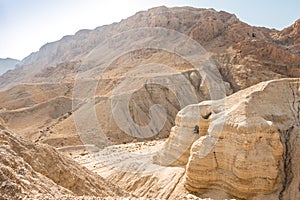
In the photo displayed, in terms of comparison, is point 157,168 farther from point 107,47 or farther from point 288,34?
point 107,47

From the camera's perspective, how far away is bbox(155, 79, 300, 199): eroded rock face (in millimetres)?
9508

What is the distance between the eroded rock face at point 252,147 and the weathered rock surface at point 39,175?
3120mm

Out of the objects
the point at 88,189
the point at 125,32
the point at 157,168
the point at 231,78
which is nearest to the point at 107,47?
the point at 125,32

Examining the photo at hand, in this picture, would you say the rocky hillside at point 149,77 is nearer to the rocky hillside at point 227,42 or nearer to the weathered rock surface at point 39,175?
the rocky hillside at point 227,42

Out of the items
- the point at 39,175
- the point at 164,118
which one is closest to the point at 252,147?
the point at 39,175

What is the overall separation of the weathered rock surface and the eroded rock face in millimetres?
3120

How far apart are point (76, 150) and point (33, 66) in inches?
3274

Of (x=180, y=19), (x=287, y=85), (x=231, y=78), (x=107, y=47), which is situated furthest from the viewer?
(x=107, y=47)

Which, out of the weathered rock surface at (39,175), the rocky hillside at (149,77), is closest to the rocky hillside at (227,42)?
the rocky hillside at (149,77)

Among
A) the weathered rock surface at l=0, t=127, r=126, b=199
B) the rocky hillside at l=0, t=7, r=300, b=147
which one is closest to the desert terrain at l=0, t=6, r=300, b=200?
the weathered rock surface at l=0, t=127, r=126, b=199

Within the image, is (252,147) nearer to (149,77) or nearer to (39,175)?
(39,175)

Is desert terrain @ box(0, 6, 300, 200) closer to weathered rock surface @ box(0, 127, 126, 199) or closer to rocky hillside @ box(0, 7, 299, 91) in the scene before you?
weathered rock surface @ box(0, 127, 126, 199)

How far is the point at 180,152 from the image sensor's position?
13.4 metres

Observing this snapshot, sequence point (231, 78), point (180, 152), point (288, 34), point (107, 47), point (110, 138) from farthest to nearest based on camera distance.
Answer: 1. point (107, 47)
2. point (288, 34)
3. point (231, 78)
4. point (110, 138)
5. point (180, 152)
